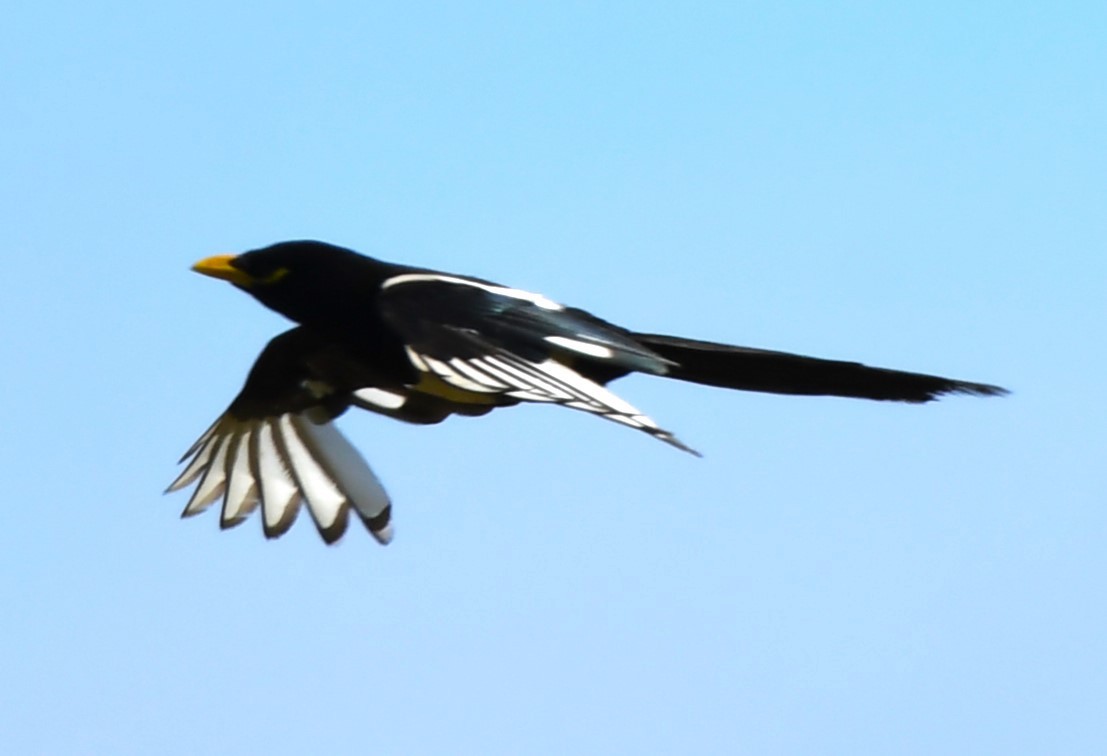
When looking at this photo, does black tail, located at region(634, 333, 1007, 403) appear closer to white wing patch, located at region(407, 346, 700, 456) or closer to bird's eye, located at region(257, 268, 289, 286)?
white wing patch, located at region(407, 346, 700, 456)

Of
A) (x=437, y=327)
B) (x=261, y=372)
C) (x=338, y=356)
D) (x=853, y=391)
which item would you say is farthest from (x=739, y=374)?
(x=261, y=372)

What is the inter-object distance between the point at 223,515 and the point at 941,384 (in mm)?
1627

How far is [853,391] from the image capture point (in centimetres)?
324

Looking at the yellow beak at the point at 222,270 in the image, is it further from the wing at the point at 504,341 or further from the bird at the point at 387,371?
the wing at the point at 504,341

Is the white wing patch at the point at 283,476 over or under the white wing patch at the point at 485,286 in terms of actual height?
under

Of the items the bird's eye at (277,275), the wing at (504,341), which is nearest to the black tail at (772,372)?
the wing at (504,341)

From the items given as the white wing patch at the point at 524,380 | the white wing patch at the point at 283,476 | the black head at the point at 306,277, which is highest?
the black head at the point at 306,277

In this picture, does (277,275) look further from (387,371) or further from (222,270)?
(387,371)

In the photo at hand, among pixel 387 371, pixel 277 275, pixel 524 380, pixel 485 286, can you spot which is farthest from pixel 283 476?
pixel 524 380

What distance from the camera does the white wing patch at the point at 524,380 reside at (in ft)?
8.07

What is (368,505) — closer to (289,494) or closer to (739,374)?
(289,494)

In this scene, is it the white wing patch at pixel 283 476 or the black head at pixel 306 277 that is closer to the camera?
the black head at pixel 306 277

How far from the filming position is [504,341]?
2850 millimetres

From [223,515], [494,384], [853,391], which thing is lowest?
[223,515]
